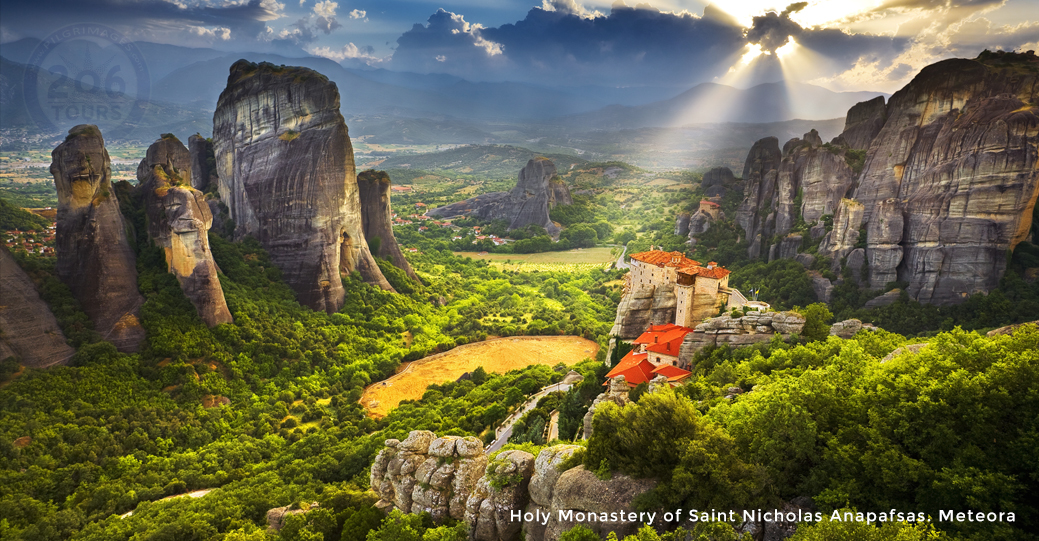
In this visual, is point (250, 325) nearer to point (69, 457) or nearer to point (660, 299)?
point (69, 457)

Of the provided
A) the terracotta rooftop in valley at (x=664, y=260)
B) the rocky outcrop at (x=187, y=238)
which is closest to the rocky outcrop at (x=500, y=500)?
the terracotta rooftop in valley at (x=664, y=260)

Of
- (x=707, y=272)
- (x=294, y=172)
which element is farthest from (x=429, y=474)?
(x=294, y=172)

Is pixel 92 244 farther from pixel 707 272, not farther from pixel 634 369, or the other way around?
pixel 707 272

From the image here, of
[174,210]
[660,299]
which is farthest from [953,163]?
[174,210]

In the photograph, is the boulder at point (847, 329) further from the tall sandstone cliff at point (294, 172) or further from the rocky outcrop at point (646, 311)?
the tall sandstone cliff at point (294, 172)

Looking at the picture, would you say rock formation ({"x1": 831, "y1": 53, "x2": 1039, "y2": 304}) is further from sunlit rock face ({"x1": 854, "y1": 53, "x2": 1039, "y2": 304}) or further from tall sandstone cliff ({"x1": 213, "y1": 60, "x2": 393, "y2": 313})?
tall sandstone cliff ({"x1": 213, "y1": 60, "x2": 393, "y2": 313})
